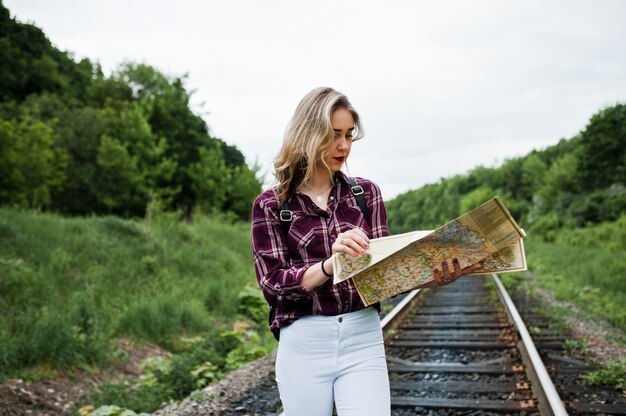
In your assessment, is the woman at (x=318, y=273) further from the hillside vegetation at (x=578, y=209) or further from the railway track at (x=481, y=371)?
the hillside vegetation at (x=578, y=209)

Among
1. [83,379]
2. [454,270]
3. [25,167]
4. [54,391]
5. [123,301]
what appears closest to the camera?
[454,270]

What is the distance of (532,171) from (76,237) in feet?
206

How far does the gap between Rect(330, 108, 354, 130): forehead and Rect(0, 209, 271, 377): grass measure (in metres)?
5.09

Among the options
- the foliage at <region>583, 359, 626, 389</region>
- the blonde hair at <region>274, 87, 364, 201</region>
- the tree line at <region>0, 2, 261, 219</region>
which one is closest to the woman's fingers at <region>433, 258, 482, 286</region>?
the blonde hair at <region>274, 87, 364, 201</region>

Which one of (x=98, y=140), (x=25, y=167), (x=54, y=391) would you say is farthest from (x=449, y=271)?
(x=98, y=140)

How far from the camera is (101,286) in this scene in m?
8.98

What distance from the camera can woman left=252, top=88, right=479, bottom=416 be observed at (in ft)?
5.66

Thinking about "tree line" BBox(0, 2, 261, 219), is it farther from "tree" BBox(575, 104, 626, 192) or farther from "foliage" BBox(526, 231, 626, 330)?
"tree" BBox(575, 104, 626, 192)

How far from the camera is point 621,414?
3.51 meters

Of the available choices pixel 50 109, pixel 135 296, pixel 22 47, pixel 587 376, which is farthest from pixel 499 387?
pixel 22 47

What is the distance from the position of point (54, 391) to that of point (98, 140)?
67.6 feet

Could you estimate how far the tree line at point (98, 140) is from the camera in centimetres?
1619

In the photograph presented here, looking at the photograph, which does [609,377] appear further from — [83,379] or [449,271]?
[83,379]

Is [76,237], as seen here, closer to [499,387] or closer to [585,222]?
[499,387]
